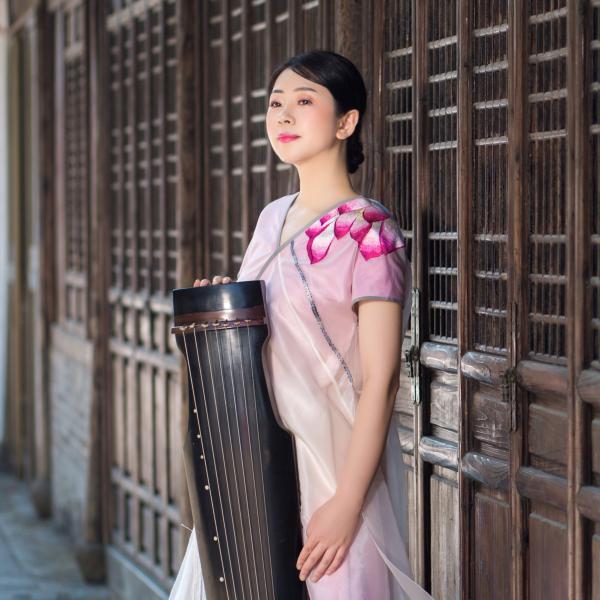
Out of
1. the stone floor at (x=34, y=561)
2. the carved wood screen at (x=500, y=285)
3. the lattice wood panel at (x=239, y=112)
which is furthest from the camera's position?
the stone floor at (x=34, y=561)

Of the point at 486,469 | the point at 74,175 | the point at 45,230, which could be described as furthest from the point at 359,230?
the point at 45,230

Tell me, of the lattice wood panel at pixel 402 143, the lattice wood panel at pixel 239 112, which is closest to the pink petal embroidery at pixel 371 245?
the lattice wood panel at pixel 402 143

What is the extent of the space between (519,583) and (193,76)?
2.71 meters

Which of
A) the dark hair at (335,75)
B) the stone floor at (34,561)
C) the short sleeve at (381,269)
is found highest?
the dark hair at (335,75)

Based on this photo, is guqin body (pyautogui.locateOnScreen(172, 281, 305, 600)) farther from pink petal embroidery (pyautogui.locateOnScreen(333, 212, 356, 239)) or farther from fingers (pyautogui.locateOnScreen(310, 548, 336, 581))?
pink petal embroidery (pyautogui.locateOnScreen(333, 212, 356, 239))

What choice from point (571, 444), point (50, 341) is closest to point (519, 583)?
point (571, 444)

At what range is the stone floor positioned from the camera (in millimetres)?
5820

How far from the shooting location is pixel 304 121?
2.40m

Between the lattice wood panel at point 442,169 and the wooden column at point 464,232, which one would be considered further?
the lattice wood panel at point 442,169

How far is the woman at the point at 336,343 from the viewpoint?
2.24 meters

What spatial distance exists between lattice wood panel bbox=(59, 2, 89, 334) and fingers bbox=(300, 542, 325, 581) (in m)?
4.12

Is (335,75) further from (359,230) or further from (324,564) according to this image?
(324,564)

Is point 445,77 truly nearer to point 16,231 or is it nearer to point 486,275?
point 486,275

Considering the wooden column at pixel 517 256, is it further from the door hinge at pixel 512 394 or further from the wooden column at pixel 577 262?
the wooden column at pixel 577 262
